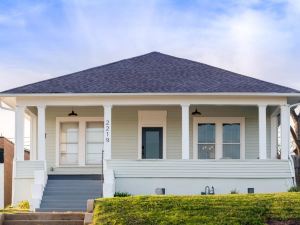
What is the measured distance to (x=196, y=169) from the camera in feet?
84.3

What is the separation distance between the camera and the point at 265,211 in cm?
1772

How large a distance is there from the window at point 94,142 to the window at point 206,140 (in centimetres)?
370

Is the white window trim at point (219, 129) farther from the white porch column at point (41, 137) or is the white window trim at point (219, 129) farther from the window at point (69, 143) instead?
the white porch column at point (41, 137)

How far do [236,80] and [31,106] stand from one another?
746 centimetres

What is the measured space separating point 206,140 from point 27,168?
6.79m

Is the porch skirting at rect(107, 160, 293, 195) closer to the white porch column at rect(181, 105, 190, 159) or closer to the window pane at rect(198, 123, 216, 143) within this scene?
the white porch column at rect(181, 105, 190, 159)

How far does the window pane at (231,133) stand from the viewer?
28422 millimetres

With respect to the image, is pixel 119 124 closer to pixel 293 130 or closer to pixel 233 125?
pixel 233 125

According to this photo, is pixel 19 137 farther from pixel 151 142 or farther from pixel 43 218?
pixel 43 218

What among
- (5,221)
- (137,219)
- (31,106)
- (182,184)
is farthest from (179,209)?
(31,106)

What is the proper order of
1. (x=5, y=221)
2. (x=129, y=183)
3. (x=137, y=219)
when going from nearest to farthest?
(x=137, y=219) → (x=5, y=221) → (x=129, y=183)

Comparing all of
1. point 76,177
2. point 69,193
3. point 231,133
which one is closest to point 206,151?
point 231,133

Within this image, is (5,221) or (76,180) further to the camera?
(76,180)

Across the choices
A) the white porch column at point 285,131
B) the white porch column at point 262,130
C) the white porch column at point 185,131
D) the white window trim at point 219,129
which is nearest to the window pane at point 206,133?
the white window trim at point 219,129
